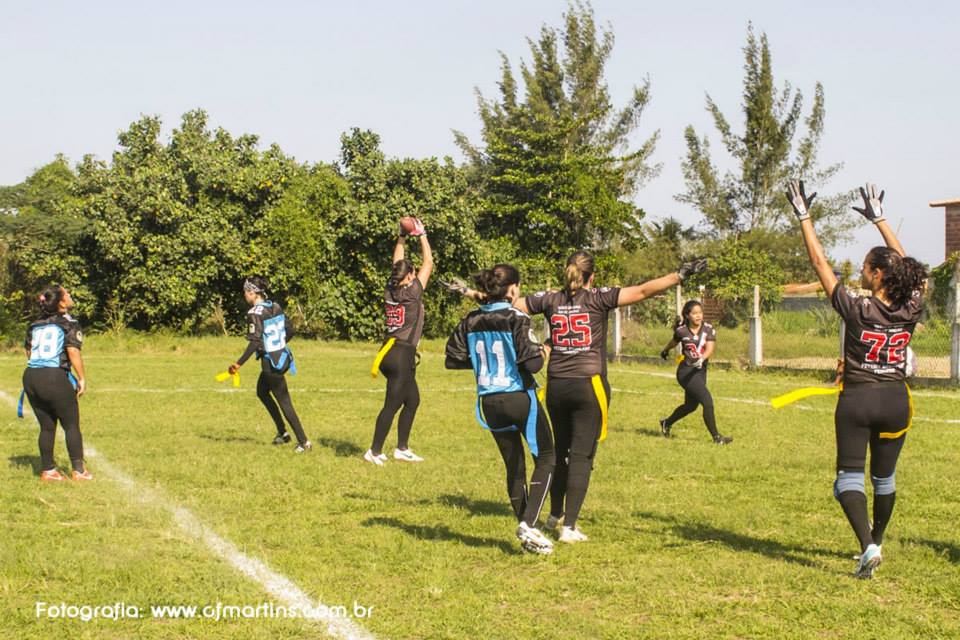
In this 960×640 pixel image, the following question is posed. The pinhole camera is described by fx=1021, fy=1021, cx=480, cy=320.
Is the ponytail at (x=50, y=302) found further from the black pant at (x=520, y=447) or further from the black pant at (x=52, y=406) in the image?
the black pant at (x=520, y=447)

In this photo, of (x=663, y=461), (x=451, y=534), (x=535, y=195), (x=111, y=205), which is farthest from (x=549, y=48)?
(x=451, y=534)

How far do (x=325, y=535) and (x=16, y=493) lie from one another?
327cm

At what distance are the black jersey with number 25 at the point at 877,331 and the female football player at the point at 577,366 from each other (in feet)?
4.87

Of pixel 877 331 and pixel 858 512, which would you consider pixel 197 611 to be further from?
pixel 877 331

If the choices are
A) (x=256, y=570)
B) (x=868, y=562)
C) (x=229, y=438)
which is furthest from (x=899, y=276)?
(x=229, y=438)

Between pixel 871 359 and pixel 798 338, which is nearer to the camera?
pixel 871 359

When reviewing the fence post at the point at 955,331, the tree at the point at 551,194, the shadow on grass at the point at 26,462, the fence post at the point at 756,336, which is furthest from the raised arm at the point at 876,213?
the tree at the point at 551,194

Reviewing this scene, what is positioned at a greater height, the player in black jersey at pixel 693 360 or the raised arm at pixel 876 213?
the raised arm at pixel 876 213

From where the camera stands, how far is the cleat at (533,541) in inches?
256

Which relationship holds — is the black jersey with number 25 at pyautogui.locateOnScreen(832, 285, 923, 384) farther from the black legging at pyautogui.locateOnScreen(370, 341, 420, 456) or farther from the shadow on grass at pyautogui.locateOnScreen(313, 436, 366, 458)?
the shadow on grass at pyautogui.locateOnScreen(313, 436, 366, 458)

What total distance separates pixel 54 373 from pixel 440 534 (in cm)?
419

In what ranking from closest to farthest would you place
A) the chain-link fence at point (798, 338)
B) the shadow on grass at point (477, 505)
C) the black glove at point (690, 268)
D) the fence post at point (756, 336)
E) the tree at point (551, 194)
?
the black glove at point (690, 268)
the shadow on grass at point (477, 505)
the chain-link fence at point (798, 338)
the fence post at point (756, 336)
the tree at point (551, 194)

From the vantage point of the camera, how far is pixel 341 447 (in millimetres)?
11641

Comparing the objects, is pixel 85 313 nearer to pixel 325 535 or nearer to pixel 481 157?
pixel 481 157
